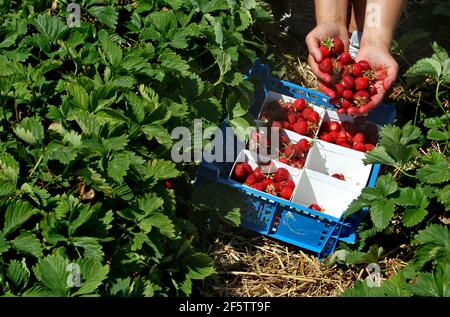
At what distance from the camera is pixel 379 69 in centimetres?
355

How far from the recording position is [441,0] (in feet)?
15.3

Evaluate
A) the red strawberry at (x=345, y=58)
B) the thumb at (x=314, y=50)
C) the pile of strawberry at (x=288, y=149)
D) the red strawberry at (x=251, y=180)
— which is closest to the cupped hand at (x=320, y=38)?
the thumb at (x=314, y=50)

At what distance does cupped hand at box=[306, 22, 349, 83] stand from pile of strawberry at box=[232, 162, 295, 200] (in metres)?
0.49

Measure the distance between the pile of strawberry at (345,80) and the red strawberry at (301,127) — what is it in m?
0.17

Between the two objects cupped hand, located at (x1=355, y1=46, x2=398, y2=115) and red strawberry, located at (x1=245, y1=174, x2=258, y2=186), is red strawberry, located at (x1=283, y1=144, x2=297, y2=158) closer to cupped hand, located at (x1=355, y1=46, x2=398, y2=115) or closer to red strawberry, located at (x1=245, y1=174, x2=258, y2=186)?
red strawberry, located at (x1=245, y1=174, x2=258, y2=186)

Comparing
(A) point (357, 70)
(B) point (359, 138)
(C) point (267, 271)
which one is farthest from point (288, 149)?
(C) point (267, 271)

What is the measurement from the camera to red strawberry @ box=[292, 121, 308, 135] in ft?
11.8

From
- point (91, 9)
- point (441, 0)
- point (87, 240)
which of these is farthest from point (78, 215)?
point (441, 0)

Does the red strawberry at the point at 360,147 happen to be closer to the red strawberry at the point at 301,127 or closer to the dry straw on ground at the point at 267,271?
the red strawberry at the point at 301,127

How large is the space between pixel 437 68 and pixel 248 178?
0.93 meters

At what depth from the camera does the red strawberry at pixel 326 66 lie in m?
3.45

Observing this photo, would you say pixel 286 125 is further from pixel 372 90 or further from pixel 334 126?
pixel 372 90

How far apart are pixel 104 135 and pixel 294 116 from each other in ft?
4.49
